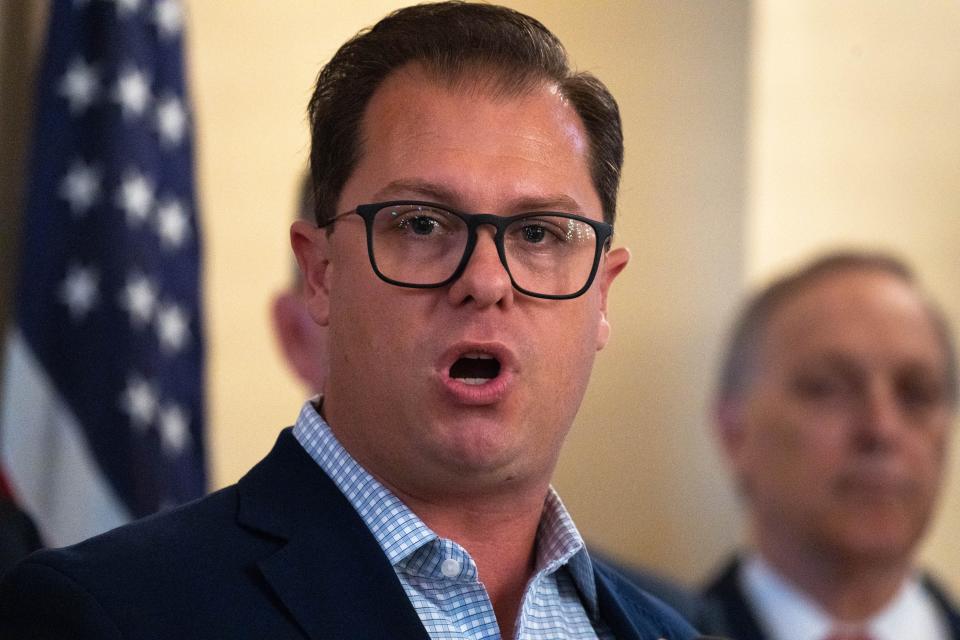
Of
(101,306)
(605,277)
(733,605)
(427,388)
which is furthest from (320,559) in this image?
(733,605)

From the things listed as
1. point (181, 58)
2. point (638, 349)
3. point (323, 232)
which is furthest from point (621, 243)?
point (323, 232)

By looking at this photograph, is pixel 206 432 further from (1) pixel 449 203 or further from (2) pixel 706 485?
(2) pixel 706 485

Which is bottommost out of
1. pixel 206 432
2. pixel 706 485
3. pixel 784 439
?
pixel 706 485

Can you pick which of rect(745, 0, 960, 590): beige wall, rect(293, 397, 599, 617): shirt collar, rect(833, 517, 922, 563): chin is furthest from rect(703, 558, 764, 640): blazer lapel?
rect(293, 397, 599, 617): shirt collar

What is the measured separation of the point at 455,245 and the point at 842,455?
3052 mm

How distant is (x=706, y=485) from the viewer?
6.10 metres

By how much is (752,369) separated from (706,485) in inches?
46.9

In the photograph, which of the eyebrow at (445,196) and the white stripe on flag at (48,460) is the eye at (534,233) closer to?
the eyebrow at (445,196)

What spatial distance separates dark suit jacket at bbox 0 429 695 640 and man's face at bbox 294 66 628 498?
0.12 meters

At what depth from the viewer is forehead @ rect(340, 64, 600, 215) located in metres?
1.85

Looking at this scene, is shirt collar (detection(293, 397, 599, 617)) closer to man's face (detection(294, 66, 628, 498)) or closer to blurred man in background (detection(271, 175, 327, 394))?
man's face (detection(294, 66, 628, 498))

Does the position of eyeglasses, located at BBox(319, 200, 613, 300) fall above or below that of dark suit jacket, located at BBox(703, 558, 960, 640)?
above

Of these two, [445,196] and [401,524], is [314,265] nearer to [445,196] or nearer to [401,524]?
[445,196]

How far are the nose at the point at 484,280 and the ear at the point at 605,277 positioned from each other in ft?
0.76
